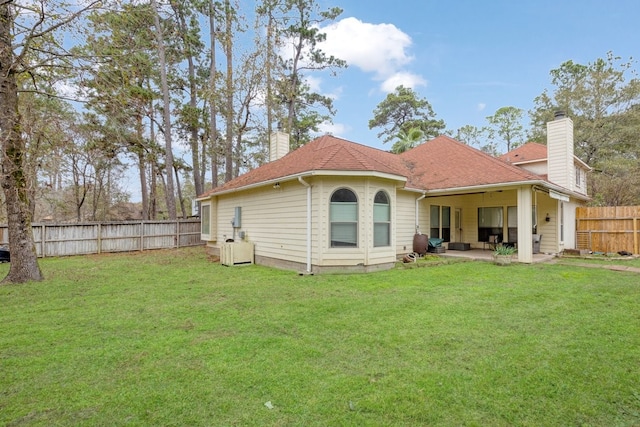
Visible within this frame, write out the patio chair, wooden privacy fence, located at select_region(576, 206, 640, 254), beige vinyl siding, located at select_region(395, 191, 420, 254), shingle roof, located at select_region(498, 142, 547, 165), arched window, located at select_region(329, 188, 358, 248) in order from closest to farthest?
arched window, located at select_region(329, 188, 358, 248) < beige vinyl siding, located at select_region(395, 191, 420, 254) < wooden privacy fence, located at select_region(576, 206, 640, 254) < the patio chair < shingle roof, located at select_region(498, 142, 547, 165)

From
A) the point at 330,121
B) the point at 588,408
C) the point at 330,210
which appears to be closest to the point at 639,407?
the point at 588,408

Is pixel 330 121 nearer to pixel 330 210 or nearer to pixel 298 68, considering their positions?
pixel 298 68

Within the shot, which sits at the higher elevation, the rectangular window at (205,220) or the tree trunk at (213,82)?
the tree trunk at (213,82)

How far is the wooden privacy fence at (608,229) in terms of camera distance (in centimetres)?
1147

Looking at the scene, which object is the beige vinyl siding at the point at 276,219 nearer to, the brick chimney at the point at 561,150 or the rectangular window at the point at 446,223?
the rectangular window at the point at 446,223

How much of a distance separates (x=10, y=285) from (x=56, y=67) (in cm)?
466

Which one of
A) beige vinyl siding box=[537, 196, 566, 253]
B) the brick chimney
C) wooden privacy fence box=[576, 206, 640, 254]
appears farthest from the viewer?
wooden privacy fence box=[576, 206, 640, 254]

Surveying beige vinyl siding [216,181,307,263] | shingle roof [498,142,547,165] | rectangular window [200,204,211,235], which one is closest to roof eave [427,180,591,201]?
shingle roof [498,142,547,165]

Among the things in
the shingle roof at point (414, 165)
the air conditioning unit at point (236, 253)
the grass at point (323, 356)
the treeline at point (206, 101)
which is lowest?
the grass at point (323, 356)

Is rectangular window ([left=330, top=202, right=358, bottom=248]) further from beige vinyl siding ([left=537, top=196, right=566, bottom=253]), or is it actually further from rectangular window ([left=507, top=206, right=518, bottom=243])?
beige vinyl siding ([left=537, top=196, right=566, bottom=253])

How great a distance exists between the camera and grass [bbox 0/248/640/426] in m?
2.31

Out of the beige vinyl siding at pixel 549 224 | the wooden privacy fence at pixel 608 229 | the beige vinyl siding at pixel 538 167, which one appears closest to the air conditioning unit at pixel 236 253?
the beige vinyl siding at pixel 549 224

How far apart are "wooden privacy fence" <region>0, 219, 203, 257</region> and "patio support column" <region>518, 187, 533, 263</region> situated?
45.1 ft

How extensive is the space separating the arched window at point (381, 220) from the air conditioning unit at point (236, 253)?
4328 mm
